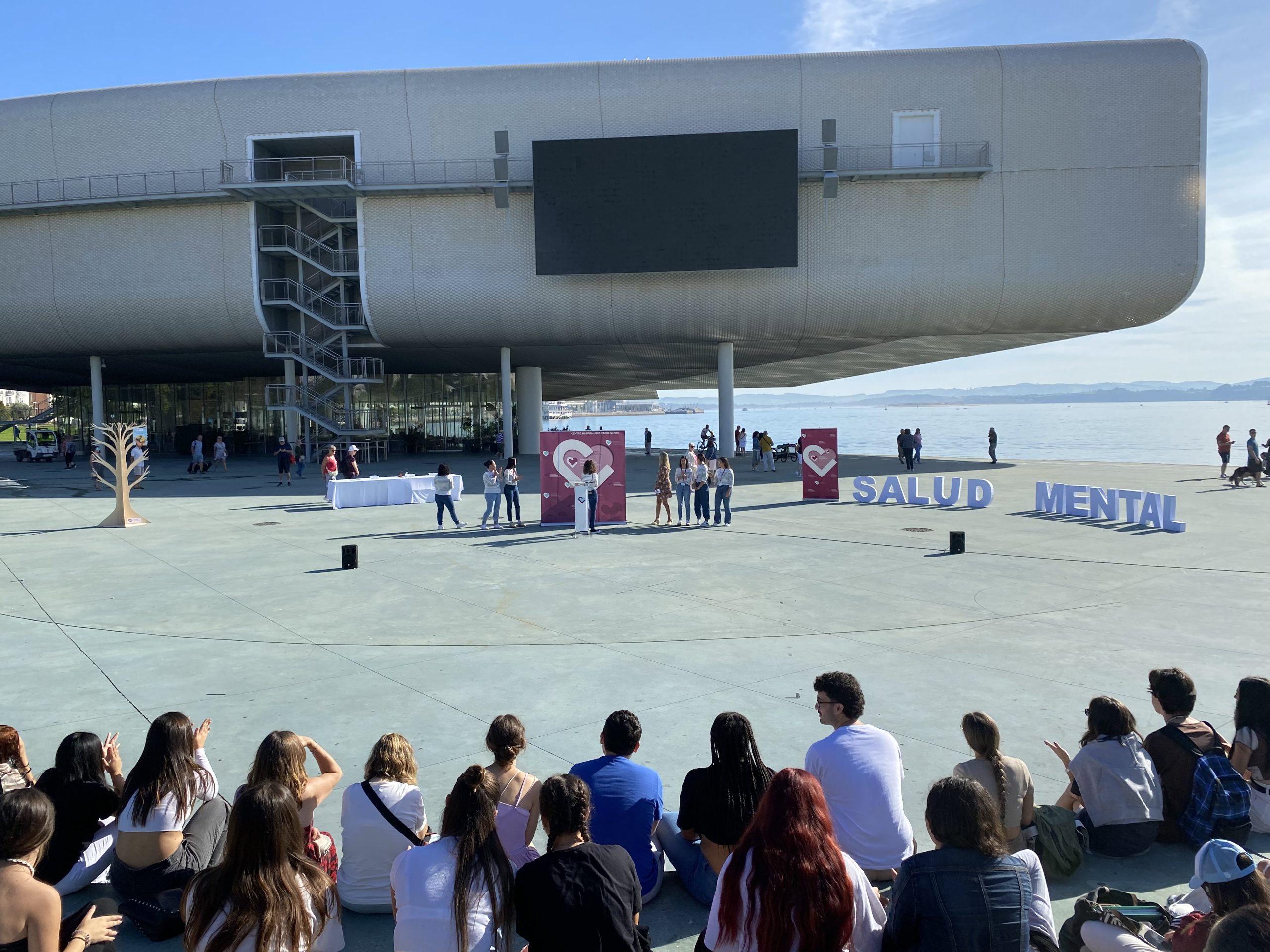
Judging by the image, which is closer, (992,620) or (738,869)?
(738,869)

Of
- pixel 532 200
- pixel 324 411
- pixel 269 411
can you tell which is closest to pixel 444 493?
pixel 532 200

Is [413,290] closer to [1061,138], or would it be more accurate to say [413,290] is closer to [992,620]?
[1061,138]

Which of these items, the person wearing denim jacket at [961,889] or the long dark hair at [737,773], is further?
the long dark hair at [737,773]

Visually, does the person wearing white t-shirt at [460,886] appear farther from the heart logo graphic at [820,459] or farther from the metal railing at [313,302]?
the metal railing at [313,302]

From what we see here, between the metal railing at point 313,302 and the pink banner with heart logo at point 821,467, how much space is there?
22.8 m

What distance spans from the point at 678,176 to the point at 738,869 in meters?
36.3

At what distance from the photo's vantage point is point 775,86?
37000mm

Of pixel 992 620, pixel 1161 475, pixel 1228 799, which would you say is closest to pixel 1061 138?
pixel 1161 475

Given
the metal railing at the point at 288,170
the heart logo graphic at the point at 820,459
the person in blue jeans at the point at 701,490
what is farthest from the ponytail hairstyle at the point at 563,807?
the metal railing at the point at 288,170

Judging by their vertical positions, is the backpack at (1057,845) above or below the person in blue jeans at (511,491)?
below

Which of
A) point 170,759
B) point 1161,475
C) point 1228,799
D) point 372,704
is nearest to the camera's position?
point 170,759

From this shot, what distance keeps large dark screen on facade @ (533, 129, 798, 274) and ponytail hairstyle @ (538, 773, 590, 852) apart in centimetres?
3527

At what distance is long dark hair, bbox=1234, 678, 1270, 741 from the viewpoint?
17.7 feet

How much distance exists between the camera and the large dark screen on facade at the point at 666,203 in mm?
36844
